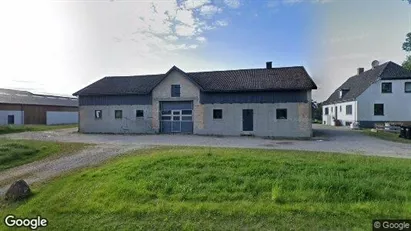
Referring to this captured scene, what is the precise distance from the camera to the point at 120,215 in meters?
5.67

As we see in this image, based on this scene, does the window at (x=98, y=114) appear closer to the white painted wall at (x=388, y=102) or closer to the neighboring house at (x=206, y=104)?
the neighboring house at (x=206, y=104)

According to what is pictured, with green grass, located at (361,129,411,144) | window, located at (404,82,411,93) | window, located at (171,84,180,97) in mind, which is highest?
window, located at (404,82,411,93)

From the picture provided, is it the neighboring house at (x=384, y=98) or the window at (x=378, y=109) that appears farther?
the window at (x=378, y=109)

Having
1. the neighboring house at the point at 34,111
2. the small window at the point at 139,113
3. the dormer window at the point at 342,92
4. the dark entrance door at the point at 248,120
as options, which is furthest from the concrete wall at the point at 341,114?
the neighboring house at the point at 34,111

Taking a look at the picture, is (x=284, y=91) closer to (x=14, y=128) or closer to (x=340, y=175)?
(x=340, y=175)

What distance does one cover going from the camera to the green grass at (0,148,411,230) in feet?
17.4

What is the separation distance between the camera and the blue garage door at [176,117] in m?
23.8

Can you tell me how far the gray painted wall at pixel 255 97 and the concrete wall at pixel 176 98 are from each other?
0.83 metres

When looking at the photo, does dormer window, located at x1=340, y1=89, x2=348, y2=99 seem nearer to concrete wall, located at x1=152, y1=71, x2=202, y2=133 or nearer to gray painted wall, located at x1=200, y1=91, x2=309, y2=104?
gray painted wall, located at x1=200, y1=91, x2=309, y2=104

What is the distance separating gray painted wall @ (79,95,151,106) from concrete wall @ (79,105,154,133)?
0.37 m

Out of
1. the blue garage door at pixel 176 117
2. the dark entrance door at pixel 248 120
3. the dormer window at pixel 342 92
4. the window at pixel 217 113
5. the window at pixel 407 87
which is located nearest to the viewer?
the dark entrance door at pixel 248 120

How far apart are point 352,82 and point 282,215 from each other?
3721cm

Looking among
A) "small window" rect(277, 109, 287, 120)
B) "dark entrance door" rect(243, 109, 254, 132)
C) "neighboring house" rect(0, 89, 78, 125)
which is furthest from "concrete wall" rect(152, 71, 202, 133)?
"neighboring house" rect(0, 89, 78, 125)

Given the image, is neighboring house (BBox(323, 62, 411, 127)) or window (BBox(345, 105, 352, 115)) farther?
window (BBox(345, 105, 352, 115))
